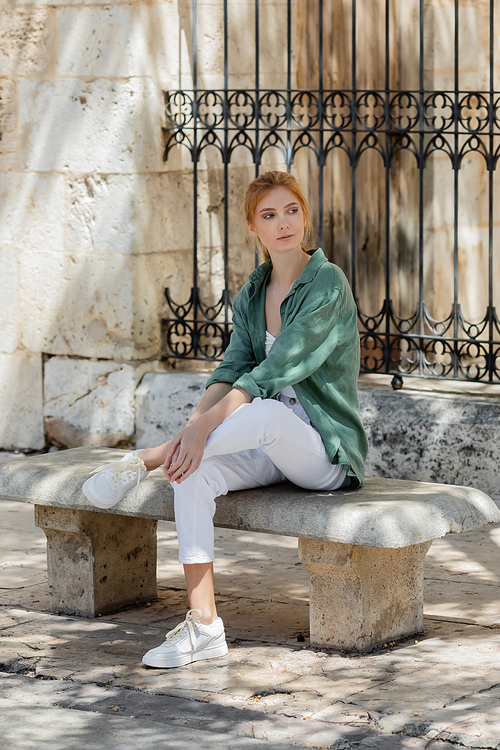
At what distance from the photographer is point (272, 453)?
4020 mm

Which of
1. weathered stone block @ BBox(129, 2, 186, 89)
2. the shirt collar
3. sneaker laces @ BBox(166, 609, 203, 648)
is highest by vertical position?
weathered stone block @ BBox(129, 2, 186, 89)

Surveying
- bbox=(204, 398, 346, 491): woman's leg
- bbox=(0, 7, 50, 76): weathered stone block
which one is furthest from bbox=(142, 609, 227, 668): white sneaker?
bbox=(0, 7, 50, 76): weathered stone block

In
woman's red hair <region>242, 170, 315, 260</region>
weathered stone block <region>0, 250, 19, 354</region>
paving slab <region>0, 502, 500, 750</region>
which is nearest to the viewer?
paving slab <region>0, 502, 500, 750</region>

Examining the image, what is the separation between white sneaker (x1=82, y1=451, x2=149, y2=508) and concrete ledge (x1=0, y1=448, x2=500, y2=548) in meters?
0.06

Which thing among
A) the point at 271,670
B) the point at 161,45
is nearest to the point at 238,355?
the point at 271,670

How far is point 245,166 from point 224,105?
73 cm

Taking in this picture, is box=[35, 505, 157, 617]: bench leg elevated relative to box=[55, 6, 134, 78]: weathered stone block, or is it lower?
lower

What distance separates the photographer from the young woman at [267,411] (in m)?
3.95

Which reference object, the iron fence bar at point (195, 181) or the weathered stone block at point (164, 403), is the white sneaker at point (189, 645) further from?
the iron fence bar at point (195, 181)

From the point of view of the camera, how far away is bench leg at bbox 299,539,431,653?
156 inches

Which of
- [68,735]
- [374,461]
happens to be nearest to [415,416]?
[374,461]

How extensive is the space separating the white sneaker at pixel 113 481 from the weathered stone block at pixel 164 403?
2.74 meters

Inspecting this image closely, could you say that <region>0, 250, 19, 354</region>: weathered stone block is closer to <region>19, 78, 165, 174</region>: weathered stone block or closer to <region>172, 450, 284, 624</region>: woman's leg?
<region>19, 78, 165, 174</region>: weathered stone block

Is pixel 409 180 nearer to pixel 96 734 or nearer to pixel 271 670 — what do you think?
pixel 271 670
